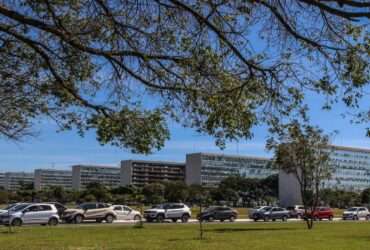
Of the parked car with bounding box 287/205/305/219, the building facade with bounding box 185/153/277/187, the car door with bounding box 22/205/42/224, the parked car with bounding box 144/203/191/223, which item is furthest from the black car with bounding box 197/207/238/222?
the building facade with bounding box 185/153/277/187

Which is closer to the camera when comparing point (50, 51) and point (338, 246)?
point (50, 51)

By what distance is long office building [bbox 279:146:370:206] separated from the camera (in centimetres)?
9969

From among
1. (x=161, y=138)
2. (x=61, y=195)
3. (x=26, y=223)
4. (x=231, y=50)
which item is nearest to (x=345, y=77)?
(x=231, y=50)

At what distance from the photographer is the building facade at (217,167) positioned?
499ft

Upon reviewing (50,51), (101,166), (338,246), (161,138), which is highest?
(101,166)

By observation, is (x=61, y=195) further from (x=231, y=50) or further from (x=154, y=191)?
(x=231, y=50)

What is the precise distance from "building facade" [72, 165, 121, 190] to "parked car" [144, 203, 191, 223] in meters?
110

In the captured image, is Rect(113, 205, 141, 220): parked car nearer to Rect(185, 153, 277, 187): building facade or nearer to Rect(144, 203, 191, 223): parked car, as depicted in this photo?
Rect(144, 203, 191, 223): parked car

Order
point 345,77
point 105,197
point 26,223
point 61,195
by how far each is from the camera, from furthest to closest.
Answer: point 61,195 < point 105,197 < point 26,223 < point 345,77

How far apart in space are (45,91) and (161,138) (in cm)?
305

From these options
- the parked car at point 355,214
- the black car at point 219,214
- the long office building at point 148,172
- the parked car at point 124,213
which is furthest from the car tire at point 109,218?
the long office building at point 148,172

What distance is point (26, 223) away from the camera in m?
42.6

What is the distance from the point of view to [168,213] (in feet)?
177

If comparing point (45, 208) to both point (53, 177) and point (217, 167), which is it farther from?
point (53, 177)
